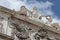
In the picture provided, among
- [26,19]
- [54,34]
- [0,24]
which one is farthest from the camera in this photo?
[54,34]

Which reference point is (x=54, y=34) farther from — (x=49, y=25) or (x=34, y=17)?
(x=34, y=17)

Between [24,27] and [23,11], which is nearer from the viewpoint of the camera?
[24,27]

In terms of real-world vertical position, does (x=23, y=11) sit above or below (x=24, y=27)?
above

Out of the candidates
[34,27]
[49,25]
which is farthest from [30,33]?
[49,25]

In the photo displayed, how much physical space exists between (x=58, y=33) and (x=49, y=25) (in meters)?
0.67

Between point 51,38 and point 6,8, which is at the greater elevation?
point 6,8

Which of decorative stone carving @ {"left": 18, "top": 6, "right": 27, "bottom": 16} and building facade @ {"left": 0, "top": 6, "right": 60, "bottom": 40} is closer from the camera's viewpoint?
building facade @ {"left": 0, "top": 6, "right": 60, "bottom": 40}

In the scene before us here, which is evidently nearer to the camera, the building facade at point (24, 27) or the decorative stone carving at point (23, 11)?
the building facade at point (24, 27)

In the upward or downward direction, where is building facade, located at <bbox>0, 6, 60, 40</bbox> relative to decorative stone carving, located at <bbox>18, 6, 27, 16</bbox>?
downward

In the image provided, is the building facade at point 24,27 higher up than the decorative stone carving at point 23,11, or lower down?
lower down

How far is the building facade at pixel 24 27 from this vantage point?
39.8 feet

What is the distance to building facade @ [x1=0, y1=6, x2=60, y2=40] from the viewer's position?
477 inches

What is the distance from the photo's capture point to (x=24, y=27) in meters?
12.6

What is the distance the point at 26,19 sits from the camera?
12.7m
